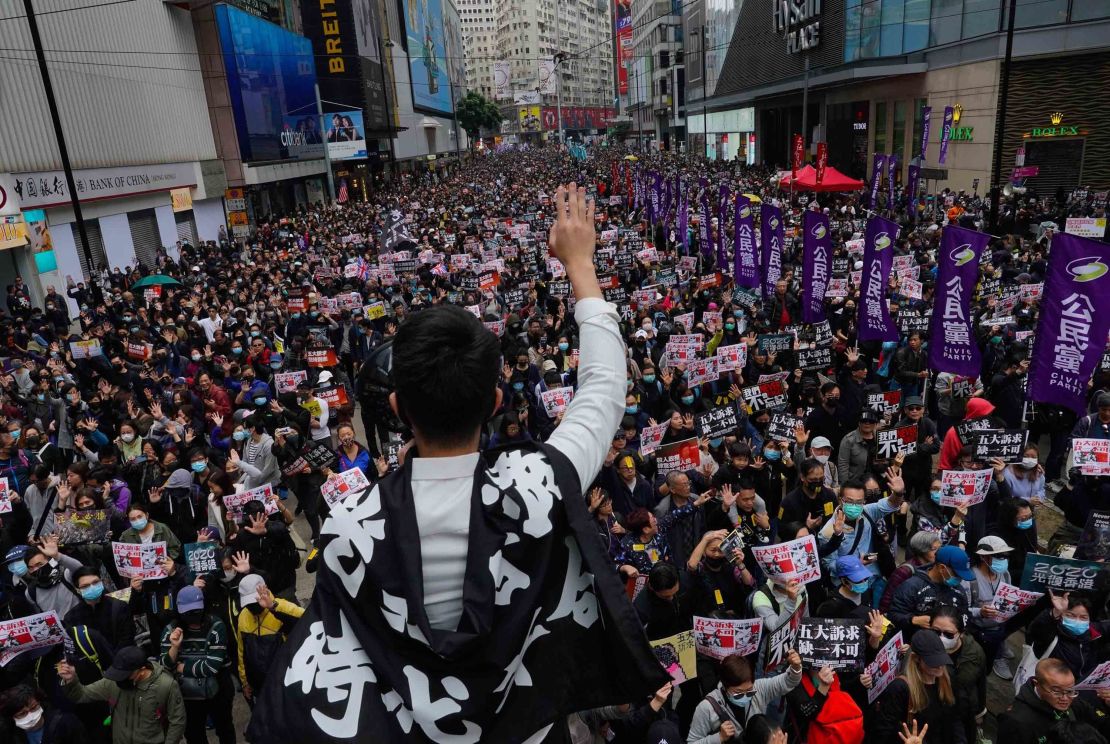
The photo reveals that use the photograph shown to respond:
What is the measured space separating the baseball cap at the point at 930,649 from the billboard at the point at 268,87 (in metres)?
39.7

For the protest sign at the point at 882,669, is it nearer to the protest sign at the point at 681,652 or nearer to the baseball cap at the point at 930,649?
the baseball cap at the point at 930,649

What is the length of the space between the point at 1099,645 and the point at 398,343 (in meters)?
5.88

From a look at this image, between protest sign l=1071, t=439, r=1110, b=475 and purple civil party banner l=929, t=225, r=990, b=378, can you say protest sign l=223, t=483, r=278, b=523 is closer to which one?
protest sign l=1071, t=439, r=1110, b=475

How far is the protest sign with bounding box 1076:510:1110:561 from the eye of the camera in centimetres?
625

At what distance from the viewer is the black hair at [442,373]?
1521 mm

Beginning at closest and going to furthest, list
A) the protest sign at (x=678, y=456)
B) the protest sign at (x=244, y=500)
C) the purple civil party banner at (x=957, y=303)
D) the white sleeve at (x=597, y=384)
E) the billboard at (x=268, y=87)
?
the white sleeve at (x=597, y=384) → the protest sign at (x=244, y=500) → the protest sign at (x=678, y=456) → the purple civil party banner at (x=957, y=303) → the billboard at (x=268, y=87)

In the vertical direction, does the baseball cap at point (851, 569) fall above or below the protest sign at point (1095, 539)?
above

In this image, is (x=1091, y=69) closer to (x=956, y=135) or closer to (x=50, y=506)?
(x=956, y=135)

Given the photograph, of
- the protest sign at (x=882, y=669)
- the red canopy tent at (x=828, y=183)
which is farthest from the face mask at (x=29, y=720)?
the red canopy tent at (x=828, y=183)

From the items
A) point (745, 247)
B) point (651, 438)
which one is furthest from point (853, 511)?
point (745, 247)

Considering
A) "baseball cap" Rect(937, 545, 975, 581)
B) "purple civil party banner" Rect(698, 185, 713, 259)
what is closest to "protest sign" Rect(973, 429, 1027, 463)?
"baseball cap" Rect(937, 545, 975, 581)

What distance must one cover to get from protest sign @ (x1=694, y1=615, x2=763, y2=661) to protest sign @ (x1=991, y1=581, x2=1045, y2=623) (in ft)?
6.96

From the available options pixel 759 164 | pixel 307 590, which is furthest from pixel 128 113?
pixel 759 164

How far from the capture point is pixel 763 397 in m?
9.80
